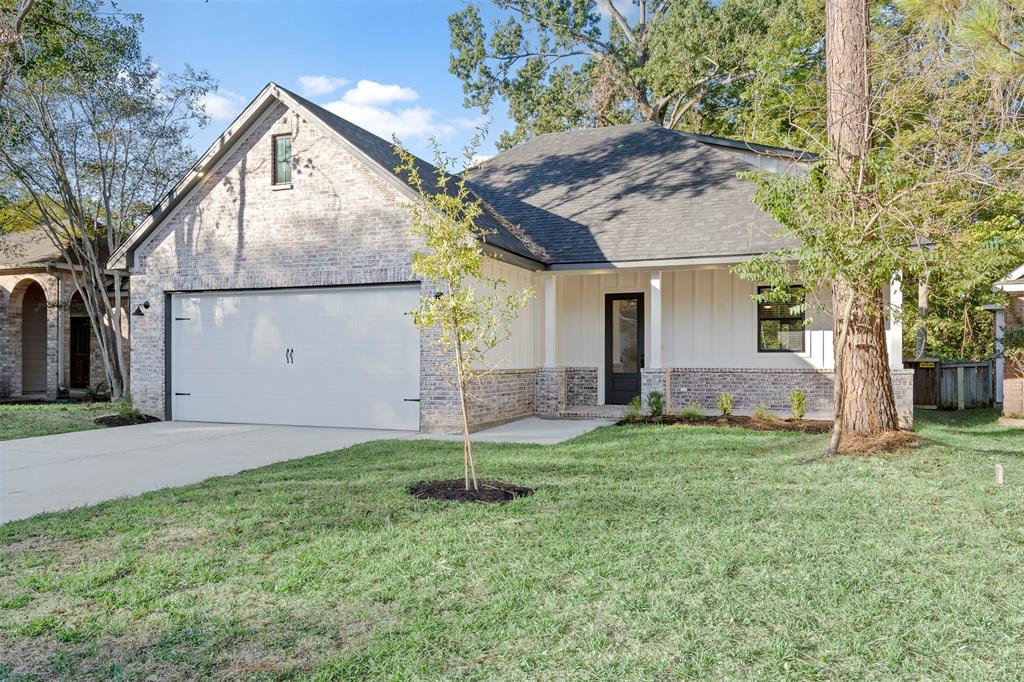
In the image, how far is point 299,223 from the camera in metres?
12.0

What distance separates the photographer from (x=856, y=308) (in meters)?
8.27

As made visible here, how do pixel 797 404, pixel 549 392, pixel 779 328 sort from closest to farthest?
pixel 797 404 < pixel 549 392 < pixel 779 328

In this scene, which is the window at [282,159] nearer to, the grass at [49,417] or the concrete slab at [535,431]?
the concrete slab at [535,431]

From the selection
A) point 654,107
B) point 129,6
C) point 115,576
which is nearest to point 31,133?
point 129,6

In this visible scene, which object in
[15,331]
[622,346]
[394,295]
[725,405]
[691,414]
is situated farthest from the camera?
[15,331]

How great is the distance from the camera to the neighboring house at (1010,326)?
1242 centimetres

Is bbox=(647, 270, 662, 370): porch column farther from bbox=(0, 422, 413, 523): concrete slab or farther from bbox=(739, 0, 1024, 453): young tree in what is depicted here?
bbox=(0, 422, 413, 523): concrete slab

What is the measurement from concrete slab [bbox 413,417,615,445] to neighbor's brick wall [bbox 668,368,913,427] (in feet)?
7.59

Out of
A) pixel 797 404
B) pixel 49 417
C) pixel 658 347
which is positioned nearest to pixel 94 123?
pixel 49 417

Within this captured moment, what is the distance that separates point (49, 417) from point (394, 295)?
295 inches

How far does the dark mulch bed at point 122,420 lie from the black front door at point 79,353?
976 cm

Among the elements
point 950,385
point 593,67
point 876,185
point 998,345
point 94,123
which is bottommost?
point 950,385

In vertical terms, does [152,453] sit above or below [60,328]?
below

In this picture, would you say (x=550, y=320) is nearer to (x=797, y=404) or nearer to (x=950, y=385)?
(x=797, y=404)
